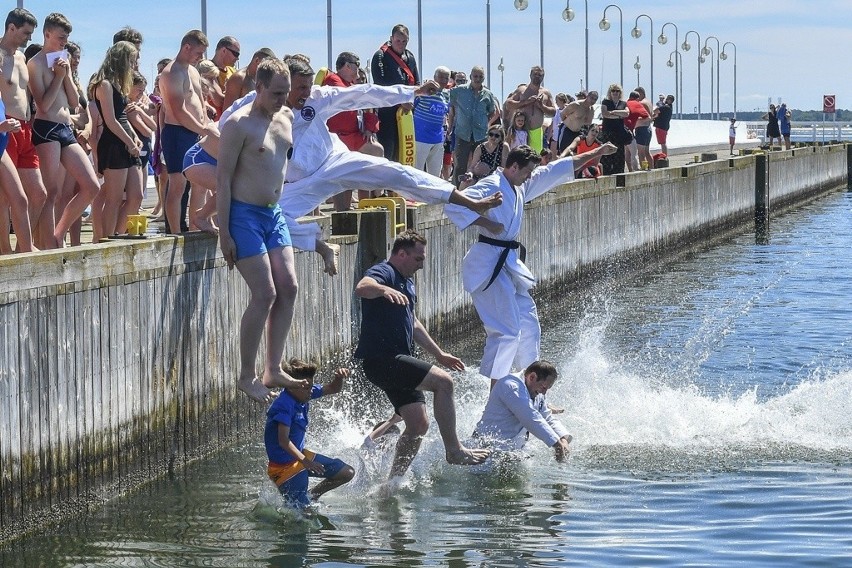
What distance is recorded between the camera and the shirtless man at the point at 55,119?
1129 cm

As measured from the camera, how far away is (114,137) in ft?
40.7

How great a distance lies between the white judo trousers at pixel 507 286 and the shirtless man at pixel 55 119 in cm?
322

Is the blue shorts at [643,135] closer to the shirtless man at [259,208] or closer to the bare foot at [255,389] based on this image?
the shirtless man at [259,208]

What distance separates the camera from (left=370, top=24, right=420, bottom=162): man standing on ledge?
17.2 metres

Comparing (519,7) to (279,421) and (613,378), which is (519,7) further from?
(279,421)

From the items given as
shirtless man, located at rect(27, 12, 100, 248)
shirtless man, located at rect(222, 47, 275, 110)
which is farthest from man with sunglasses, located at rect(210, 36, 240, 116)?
shirtless man, located at rect(27, 12, 100, 248)

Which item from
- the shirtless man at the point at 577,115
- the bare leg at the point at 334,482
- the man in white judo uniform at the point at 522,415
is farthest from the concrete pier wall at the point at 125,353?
the shirtless man at the point at 577,115

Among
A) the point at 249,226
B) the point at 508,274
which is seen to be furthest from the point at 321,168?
the point at 508,274

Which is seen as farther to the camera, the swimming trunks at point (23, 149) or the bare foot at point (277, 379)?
the swimming trunks at point (23, 149)

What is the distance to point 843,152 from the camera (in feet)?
198

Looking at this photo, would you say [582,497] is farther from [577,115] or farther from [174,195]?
[577,115]

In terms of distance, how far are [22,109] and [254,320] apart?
2588 mm

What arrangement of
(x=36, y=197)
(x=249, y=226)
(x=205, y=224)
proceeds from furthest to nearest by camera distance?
1. (x=205, y=224)
2. (x=36, y=197)
3. (x=249, y=226)

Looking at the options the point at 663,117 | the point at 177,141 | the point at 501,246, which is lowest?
the point at 501,246
